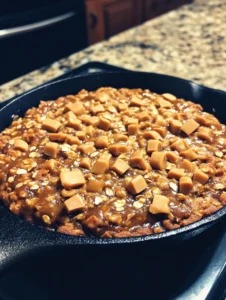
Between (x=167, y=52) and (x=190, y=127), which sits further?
(x=167, y=52)

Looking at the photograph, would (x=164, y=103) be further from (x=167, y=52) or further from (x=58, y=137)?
(x=167, y=52)

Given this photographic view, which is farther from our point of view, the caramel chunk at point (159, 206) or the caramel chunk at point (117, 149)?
the caramel chunk at point (117, 149)

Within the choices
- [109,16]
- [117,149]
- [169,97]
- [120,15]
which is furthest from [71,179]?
[120,15]

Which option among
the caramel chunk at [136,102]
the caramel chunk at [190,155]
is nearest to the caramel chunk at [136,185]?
the caramel chunk at [190,155]

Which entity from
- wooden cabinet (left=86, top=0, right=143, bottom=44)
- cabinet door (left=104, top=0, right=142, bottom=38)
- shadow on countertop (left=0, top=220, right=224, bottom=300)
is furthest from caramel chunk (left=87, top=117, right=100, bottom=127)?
cabinet door (left=104, top=0, right=142, bottom=38)

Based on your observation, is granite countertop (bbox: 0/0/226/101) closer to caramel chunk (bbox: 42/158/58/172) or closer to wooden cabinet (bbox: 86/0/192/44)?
caramel chunk (bbox: 42/158/58/172)

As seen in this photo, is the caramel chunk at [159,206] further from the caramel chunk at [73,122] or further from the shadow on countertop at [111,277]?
the caramel chunk at [73,122]
